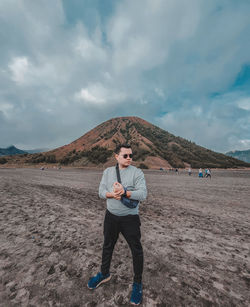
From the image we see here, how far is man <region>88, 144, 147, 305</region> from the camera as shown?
85.7 inches

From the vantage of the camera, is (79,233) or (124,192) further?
(79,233)

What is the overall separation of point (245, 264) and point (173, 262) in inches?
61.6

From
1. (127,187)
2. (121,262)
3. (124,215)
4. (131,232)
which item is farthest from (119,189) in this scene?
(121,262)

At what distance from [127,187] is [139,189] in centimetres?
19

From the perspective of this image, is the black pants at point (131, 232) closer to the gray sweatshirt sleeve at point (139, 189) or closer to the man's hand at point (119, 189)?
the gray sweatshirt sleeve at point (139, 189)

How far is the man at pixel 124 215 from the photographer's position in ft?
7.14

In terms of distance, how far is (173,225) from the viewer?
5223mm

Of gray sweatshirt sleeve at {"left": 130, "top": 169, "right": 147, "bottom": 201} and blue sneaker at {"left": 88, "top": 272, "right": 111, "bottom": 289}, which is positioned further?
blue sneaker at {"left": 88, "top": 272, "right": 111, "bottom": 289}

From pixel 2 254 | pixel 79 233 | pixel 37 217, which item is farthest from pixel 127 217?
pixel 37 217

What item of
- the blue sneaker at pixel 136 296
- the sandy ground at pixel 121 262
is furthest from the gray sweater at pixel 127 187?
the sandy ground at pixel 121 262

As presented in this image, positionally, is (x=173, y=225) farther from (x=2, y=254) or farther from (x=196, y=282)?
(x=2, y=254)

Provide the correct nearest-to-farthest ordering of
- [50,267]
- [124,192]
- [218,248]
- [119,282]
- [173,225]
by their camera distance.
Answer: [124,192] → [119,282] → [50,267] → [218,248] → [173,225]

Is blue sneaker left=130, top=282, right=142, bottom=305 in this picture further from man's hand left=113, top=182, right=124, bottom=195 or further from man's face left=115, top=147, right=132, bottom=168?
man's face left=115, top=147, right=132, bottom=168

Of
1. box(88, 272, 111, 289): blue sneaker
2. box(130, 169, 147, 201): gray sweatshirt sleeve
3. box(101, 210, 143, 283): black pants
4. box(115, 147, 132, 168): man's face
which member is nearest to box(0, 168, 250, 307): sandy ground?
box(88, 272, 111, 289): blue sneaker
